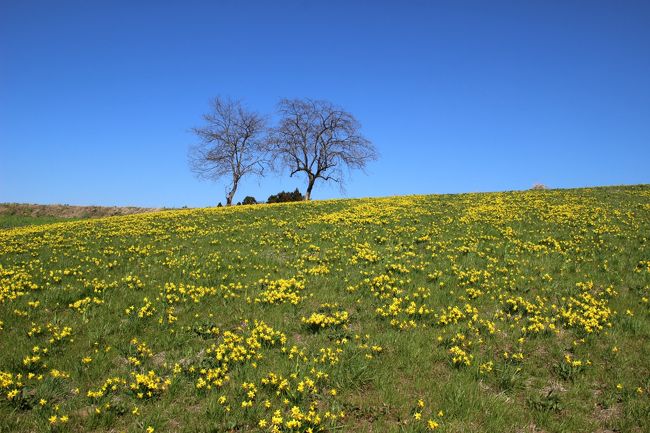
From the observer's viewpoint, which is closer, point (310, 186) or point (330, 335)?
point (330, 335)

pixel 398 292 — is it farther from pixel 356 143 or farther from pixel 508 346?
pixel 356 143

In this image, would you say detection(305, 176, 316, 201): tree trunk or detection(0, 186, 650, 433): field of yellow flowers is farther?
detection(305, 176, 316, 201): tree trunk

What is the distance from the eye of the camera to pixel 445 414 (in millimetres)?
6211

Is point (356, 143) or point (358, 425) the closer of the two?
point (358, 425)

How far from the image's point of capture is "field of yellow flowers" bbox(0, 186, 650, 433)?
20.4ft

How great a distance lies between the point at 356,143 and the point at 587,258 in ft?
147

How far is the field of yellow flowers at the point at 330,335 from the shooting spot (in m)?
6.20

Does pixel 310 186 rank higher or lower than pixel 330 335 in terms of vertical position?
higher

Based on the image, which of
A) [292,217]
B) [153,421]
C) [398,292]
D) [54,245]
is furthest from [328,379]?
[292,217]

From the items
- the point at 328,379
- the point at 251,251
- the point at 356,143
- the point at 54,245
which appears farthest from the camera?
the point at 356,143

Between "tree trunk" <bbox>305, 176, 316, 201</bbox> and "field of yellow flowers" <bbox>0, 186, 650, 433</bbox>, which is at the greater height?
"tree trunk" <bbox>305, 176, 316, 201</bbox>

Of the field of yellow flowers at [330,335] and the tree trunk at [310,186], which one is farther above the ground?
the tree trunk at [310,186]

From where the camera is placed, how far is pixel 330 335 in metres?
8.55

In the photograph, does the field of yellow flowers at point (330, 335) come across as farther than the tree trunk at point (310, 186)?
No
